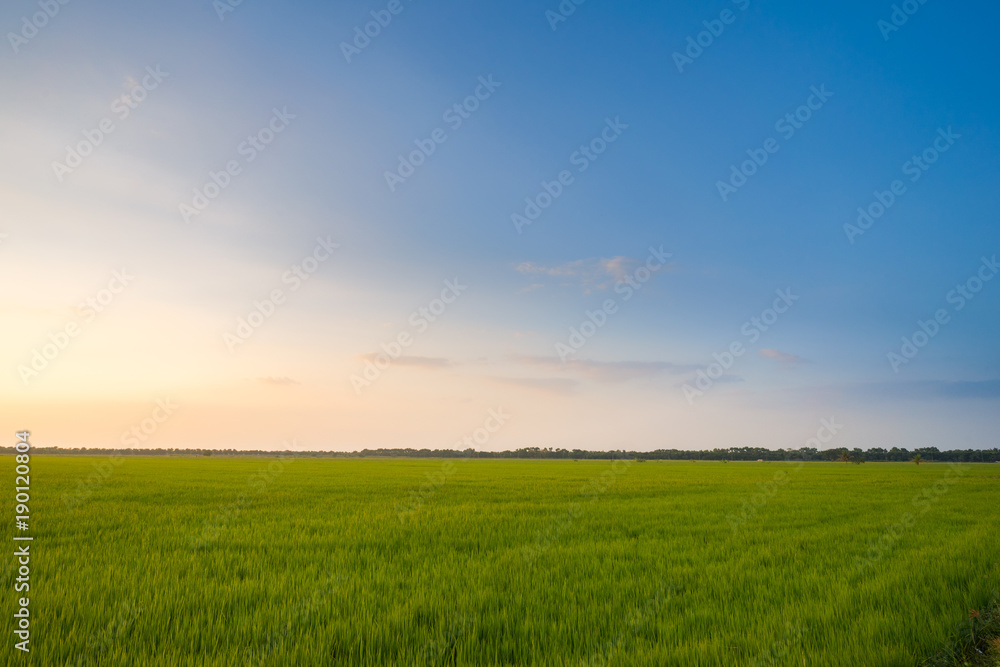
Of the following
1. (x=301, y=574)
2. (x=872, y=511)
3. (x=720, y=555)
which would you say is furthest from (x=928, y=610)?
(x=872, y=511)

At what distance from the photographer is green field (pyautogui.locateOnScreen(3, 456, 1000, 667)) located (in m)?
4.75

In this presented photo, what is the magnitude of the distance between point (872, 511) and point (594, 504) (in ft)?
30.6

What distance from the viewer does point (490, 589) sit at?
6.51 metres

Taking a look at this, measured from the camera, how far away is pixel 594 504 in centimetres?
1731

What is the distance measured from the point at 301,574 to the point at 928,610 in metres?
8.04

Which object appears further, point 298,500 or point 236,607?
point 298,500

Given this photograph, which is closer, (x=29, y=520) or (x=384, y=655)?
(x=384, y=655)

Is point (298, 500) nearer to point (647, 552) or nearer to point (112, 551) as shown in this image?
point (112, 551)

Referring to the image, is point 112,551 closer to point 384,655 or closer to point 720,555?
point 384,655

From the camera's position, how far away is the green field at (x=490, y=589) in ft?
15.6

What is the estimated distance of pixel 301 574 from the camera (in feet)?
23.5

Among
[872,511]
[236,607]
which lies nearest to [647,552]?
[236,607]

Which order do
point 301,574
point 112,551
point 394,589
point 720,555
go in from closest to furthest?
point 394,589 → point 301,574 → point 112,551 → point 720,555

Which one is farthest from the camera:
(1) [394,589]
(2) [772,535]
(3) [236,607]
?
(2) [772,535]
